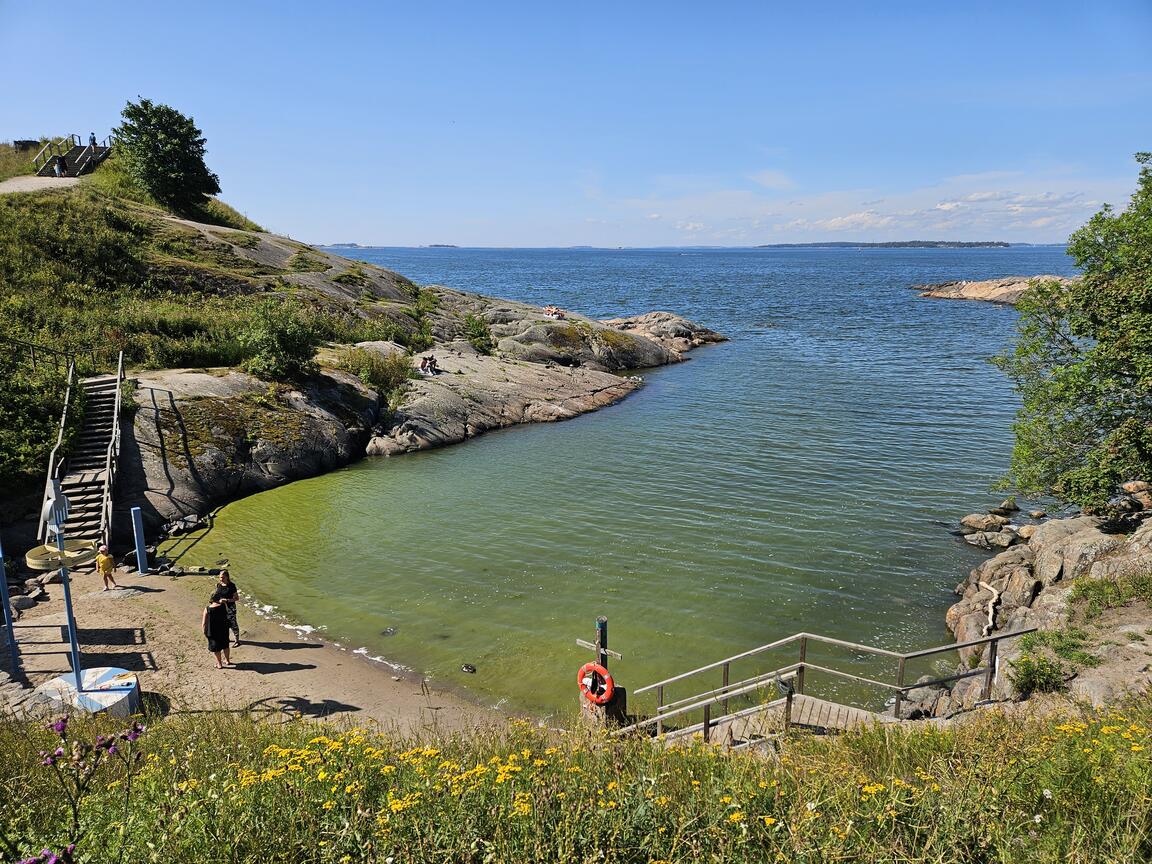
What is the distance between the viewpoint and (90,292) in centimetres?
3142

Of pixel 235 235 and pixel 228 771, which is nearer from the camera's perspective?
pixel 228 771

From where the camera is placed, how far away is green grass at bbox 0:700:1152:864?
18.0ft

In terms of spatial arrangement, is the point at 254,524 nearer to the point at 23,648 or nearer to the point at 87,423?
the point at 87,423

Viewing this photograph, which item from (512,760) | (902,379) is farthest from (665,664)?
(902,379)

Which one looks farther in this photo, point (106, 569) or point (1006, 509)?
point (1006, 509)

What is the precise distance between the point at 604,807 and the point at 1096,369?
18540mm

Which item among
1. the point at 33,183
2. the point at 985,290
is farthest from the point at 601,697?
the point at 985,290

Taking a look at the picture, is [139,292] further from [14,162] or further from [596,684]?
[596,684]

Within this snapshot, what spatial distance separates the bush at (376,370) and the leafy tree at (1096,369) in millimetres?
26484

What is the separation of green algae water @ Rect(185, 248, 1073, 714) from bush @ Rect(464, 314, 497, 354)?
12.1 meters

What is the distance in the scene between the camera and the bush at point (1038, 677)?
11.2m

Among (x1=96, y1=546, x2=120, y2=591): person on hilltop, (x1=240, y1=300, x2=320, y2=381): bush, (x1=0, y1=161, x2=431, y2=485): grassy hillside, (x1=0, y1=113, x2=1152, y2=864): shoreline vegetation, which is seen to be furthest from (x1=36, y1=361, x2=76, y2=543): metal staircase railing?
(x1=240, y1=300, x2=320, y2=381): bush

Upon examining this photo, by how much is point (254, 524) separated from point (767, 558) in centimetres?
1693

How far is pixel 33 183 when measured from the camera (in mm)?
41938
